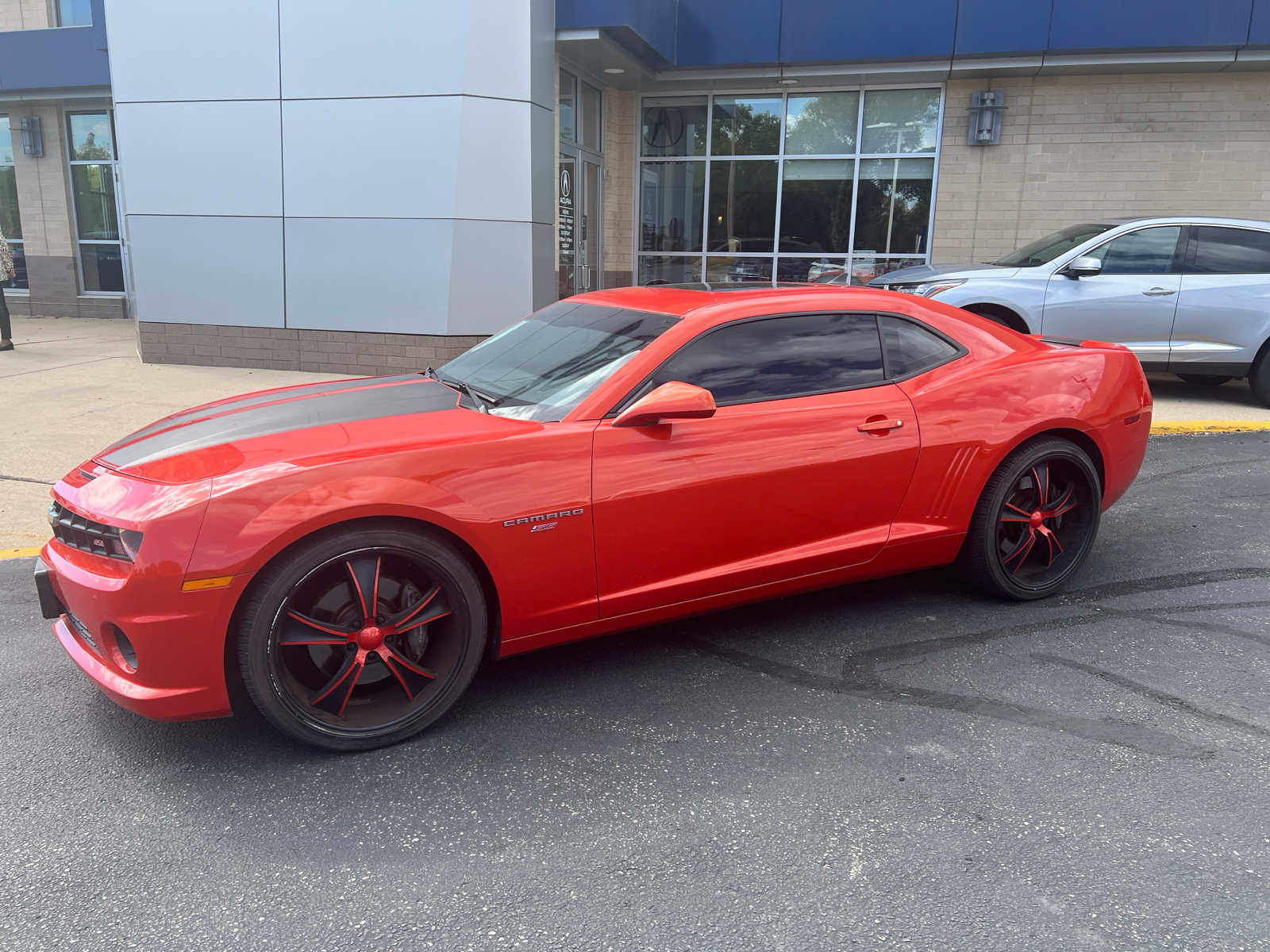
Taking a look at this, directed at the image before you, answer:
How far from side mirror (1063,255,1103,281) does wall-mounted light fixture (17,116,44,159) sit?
1652 cm

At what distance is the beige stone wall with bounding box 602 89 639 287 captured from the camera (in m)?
14.0

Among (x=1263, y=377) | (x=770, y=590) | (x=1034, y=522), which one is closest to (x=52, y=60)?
(x=770, y=590)

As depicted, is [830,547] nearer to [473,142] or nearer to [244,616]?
[244,616]

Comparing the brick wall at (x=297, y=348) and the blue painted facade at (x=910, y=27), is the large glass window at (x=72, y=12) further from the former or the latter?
the blue painted facade at (x=910, y=27)

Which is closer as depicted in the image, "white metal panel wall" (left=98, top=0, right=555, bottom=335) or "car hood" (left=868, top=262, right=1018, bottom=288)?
"car hood" (left=868, top=262, right=1018, bottom=288)

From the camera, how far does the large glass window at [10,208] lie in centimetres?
1662

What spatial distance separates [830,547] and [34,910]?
9.17 feet

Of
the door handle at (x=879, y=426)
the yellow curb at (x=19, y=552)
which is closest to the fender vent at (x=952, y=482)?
the door handle at (x=879, y=426)

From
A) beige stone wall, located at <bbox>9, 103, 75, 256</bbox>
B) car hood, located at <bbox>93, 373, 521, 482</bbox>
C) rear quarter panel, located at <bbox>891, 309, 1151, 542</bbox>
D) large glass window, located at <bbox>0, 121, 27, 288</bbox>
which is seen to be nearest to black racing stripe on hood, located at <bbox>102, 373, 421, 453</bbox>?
car hood, located at <bbox>93, 373, 521, 482</bbox>

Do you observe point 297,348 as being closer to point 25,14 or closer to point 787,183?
point 787,183

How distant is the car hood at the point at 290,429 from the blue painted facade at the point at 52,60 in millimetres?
13994

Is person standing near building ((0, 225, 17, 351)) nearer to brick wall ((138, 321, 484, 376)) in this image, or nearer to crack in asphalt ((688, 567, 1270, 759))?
brick wall ((138, 321, 484, 376))

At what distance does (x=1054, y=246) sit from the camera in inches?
365

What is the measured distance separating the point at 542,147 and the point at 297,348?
363 cm
